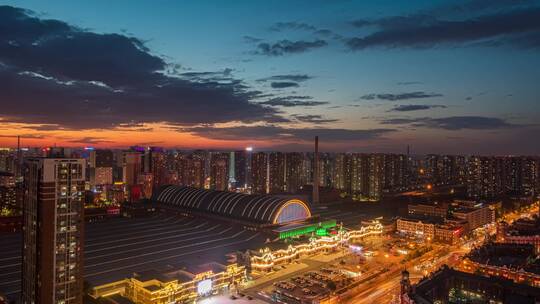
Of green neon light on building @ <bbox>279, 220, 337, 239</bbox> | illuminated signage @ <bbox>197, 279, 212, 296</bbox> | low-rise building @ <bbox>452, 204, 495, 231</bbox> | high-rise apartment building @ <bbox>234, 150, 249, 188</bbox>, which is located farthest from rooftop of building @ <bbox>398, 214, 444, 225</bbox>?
high-rise apartment building @ <bbox>234, 150, 249, 188</bbox>

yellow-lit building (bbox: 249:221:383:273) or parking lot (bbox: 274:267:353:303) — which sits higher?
yellow-lit building (bbox: 249:221:383:273)

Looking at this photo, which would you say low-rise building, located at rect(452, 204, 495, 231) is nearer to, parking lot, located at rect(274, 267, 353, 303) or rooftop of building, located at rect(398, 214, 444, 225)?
rooftop of building, located at rect(398, 214, 444, 225)

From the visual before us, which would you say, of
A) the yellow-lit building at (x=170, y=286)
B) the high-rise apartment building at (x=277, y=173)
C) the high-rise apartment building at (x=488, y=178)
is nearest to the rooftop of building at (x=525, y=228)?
the high-rise apartment building at (x=488, y=178)

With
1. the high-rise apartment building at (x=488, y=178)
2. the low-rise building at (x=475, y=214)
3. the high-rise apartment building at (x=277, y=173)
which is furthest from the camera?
the high-rise apartment building at (x=277, y=173)

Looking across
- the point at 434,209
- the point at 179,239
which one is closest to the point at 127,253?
the point at 179,239

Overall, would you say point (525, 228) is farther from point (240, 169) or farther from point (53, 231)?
point (240, 169)

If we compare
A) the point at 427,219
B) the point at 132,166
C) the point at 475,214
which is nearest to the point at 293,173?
the point at 132,166

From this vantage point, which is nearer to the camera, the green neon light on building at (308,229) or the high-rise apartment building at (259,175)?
the green neon light on building at (308,229)

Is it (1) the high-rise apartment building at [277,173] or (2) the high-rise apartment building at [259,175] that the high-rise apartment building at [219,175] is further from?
(1) the high-rise apartment building at [277,173]
